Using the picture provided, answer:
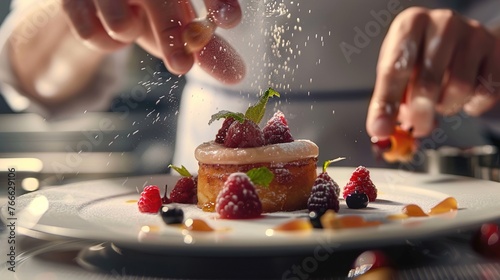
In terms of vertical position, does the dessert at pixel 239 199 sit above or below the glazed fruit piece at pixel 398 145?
below

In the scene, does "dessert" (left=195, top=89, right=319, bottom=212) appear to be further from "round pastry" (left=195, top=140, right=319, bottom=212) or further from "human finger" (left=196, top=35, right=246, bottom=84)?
"human finger" (left=196, top=35, right=246, bottom=84)

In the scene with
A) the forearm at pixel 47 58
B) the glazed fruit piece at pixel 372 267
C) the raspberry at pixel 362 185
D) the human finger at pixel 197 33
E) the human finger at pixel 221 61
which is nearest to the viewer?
the glazed fruit piece at pixel 372 267

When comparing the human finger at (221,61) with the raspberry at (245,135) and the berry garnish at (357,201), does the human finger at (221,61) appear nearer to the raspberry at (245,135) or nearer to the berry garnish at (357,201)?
the raspberry at (245,135)

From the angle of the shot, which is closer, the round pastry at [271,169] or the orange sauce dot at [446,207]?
the orange sauce dot at [446,207]

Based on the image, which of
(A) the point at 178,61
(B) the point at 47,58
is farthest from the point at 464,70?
(B) the point at 47,58

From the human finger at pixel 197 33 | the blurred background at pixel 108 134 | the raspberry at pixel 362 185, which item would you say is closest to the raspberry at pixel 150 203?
the human finger at pixel 197 33

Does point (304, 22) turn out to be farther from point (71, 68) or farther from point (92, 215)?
point (92, 215)

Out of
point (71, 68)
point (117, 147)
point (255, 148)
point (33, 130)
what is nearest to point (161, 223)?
point (255, 148)
